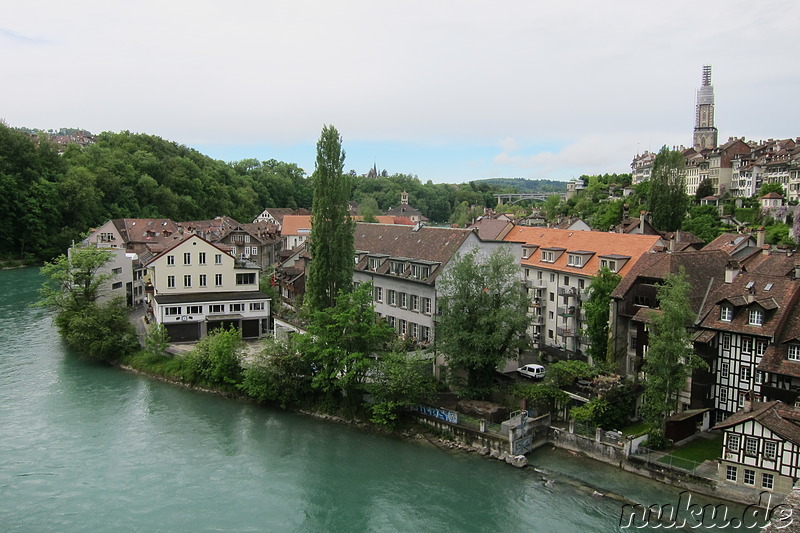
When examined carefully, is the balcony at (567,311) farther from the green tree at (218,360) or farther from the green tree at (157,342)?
the green tree at (157,342)

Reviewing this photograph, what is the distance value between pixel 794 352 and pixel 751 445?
4.35m

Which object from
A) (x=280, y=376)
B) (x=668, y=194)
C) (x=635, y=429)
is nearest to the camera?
(x=635, y=429)

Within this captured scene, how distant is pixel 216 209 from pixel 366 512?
10989 centimetres

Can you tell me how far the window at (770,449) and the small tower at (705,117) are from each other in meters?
121

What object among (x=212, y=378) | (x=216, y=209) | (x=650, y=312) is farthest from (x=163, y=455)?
(x=216, y=209)

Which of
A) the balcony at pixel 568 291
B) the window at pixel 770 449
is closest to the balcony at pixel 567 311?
the balcony at pixel 568 291

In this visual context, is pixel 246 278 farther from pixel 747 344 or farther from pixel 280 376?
pixel 747 344

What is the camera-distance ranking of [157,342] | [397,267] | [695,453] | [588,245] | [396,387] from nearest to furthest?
1. [695,453]
2. [396,387]
3. [157,342]
4. [397,267]
5. [588,245]

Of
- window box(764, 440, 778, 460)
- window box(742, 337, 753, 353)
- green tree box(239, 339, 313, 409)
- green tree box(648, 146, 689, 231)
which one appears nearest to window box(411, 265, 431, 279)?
green tree box(239, 339, 313, 409)

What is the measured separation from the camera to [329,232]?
34.3 m

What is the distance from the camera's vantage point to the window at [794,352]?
898 inches

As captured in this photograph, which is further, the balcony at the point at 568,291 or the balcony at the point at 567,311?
the balcony at the point at 568,291

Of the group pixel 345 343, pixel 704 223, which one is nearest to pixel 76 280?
pixel 345 343

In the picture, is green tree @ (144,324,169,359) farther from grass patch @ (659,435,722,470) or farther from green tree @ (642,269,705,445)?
grass patch @ (659,435,722,470)
